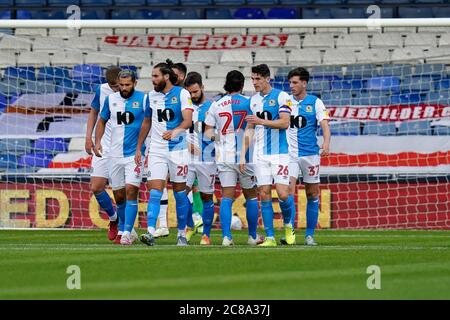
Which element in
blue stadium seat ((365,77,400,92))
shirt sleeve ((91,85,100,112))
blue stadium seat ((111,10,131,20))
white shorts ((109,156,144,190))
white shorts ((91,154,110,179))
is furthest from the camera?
blue stadium seat ((111,10,131,20))

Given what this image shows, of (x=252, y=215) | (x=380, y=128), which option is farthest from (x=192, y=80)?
(x=380, y=128)

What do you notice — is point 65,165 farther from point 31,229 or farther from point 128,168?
point 128,168

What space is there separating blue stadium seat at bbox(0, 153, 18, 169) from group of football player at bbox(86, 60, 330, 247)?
7.61 m

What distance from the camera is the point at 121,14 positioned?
29328 millimetres

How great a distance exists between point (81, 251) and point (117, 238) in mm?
1939

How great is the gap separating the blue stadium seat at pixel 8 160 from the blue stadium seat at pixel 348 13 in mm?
10496

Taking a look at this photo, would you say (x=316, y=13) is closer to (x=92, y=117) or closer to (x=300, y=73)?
(x=300, y=73)

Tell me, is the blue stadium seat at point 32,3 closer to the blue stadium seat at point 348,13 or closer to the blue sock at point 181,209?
the blue stadium seat at point 348,13

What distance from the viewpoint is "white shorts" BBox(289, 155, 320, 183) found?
13.6 metres

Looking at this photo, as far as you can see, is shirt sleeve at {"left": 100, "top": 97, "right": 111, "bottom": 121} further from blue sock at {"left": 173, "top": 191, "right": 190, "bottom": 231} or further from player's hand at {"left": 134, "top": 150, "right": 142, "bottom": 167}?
blue sock at {"left": 173, "top": 191, "right": 190, "bottom": 231}

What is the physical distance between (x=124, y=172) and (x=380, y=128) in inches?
420

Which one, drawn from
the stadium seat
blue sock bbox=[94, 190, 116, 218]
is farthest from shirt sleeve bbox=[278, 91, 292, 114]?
the stadium seat
